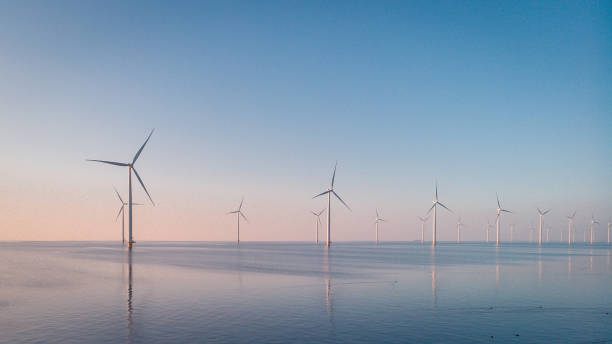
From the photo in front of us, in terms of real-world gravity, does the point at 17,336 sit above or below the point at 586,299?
above

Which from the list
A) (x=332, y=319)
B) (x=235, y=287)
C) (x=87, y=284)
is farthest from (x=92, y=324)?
(x=87, y=284)

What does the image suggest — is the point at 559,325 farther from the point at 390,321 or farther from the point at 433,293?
the point at 433,293

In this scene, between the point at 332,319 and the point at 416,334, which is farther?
the point at 332,319

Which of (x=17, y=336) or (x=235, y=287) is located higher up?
(x=17, y=336)

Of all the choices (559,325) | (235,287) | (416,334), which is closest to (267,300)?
(235,287)

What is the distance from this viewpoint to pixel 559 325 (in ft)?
87.2

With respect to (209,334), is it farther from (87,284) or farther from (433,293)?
(87,284)

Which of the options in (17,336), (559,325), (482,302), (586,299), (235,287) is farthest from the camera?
(235,287)

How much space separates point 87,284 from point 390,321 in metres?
35.1

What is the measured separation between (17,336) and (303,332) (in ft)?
52.3

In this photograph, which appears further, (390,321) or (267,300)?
(267,300)

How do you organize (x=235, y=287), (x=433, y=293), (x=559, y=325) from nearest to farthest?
(x=559, y=325)
(x=433, y=293)
(x=235, y=287)

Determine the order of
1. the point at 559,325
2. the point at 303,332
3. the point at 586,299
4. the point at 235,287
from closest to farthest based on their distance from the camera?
the point at 303,332 → the point at 559,325 → the point at 586,299 → the point at 235,287

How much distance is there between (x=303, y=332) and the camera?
78.7ft
